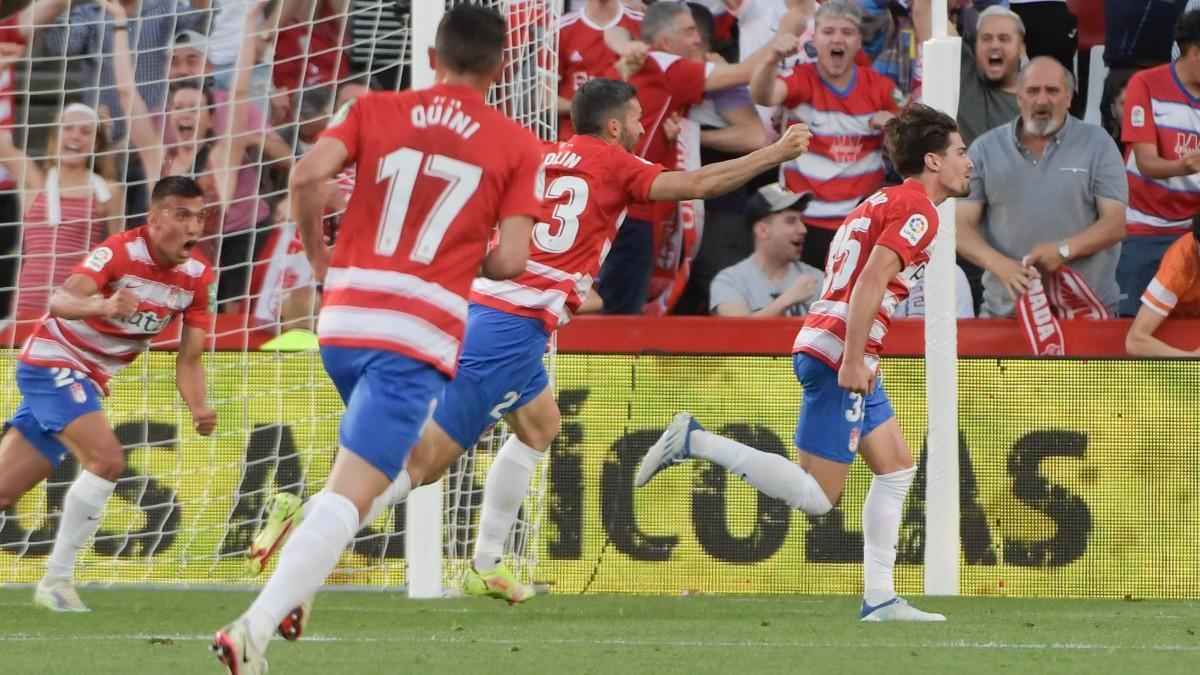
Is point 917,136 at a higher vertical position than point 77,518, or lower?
higher

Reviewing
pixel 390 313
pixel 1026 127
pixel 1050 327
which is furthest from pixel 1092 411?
pixel 390 313

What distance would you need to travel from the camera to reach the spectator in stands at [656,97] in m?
10.5

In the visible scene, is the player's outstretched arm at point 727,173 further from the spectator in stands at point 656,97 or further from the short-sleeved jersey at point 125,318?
the spectator in stands at point 656,97

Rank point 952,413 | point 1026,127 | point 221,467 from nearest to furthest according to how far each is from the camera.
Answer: point 952,413 → point 221,467 → point 1026,127

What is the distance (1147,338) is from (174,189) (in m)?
Result: 5.02

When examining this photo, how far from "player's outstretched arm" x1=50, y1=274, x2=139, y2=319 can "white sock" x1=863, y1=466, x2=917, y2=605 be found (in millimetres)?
3215

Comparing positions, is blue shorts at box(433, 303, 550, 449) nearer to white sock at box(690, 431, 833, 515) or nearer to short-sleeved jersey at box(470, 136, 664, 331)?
short-sleeved jersey at box(470, 136, 664, 331)

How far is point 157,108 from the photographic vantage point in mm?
10141

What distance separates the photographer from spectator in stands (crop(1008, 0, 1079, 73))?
36.4 feet

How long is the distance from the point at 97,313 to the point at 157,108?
2.70 m

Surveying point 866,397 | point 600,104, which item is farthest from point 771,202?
point 866,397

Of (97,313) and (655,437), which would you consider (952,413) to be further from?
(97,313)

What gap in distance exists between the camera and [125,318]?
8289 mm

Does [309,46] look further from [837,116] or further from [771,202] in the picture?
[837,116]
